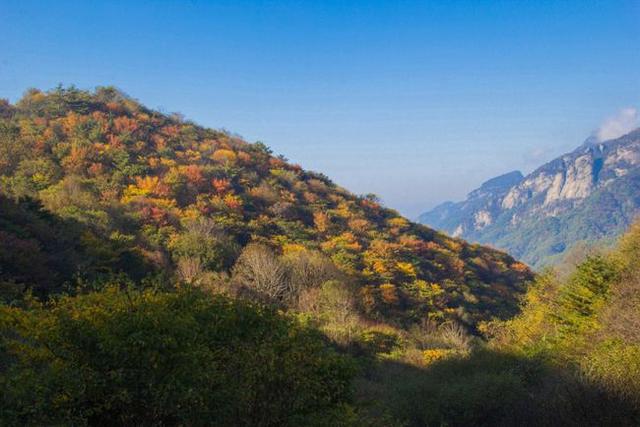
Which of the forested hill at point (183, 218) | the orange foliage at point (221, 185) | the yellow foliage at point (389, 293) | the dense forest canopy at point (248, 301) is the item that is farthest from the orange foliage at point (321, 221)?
the yellow foliage at point (389, 293)

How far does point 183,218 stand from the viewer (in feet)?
128

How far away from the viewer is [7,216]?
23.0 metres

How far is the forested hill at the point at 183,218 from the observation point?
26031 mm

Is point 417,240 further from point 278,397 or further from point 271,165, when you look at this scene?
point 278,397

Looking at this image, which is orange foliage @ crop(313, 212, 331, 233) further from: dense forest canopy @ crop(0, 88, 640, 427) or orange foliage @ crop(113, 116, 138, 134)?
orange foliage @ crop(113, 116, 138, 134)

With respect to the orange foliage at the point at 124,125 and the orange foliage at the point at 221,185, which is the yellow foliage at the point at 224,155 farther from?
the orange foliage at the point at 124,125

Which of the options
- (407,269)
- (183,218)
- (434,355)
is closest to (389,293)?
(407,269)

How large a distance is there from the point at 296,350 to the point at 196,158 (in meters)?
50.0

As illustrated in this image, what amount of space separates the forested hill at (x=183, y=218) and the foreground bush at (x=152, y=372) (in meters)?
10.1

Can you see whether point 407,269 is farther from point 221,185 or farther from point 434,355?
point 221,185

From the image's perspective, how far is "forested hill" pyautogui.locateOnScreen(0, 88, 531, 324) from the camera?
26.0 metres

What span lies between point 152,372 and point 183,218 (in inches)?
1314

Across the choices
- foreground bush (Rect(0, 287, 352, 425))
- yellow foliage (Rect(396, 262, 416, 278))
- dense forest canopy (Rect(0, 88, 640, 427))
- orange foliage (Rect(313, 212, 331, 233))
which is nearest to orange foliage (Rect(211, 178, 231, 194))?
dense forest canopy (Rect(0, 88, 640, 427))

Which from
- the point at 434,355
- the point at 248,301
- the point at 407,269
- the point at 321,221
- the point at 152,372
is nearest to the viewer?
the point at 152,372
